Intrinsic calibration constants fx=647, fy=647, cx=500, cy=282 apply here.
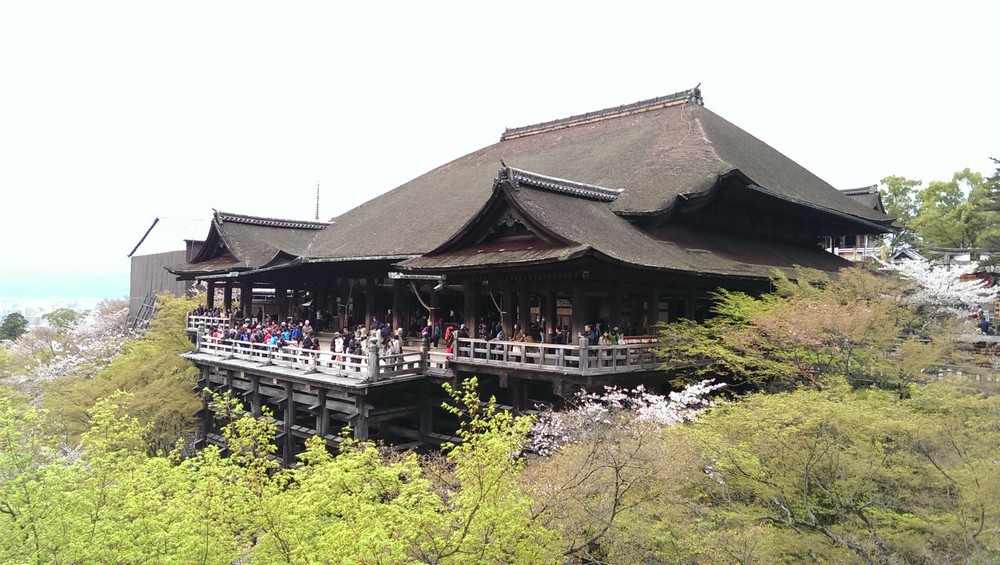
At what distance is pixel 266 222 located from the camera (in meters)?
31.8

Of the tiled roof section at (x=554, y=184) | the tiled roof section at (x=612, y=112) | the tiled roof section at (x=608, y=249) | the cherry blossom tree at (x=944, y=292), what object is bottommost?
the cherry blossom tree at (x=944, y=292)

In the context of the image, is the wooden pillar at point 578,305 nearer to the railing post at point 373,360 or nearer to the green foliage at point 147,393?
the railing post at point 373,360

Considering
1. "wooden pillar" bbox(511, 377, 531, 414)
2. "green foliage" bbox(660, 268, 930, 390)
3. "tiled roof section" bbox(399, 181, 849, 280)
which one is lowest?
"wooden pillar" bbox(511, 377, 531, 414)

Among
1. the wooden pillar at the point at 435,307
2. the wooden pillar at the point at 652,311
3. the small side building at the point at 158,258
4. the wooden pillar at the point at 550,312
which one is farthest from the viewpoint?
the small side building at the point at 158,258

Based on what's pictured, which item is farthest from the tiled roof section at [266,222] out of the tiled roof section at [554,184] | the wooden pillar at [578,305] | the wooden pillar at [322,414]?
the wooden pillar at [578,305]

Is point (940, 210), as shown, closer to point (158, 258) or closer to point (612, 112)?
point (612, 112)

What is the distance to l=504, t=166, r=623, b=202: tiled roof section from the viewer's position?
55.3 feet

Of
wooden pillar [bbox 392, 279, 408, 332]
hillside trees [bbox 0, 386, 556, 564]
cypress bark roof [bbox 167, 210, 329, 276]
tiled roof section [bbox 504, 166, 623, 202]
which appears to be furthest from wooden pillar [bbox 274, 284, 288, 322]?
hillside trees [bbox 0, 386, 556, 564]

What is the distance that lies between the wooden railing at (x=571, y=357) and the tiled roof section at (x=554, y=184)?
4.30 m

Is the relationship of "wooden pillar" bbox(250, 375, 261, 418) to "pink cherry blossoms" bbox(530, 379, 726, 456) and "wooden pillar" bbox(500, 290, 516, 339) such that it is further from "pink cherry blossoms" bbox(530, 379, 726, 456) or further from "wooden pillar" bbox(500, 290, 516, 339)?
"pink cherry blossoms" bbox(530, 379, 726, 456)

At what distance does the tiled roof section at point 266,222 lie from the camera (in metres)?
30.2

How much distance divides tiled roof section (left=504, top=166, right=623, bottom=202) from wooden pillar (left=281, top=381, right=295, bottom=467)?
390 inches

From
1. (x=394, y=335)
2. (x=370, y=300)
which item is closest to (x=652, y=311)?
(x=394, y=335)

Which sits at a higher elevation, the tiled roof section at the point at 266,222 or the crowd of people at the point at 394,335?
the tiled roof section at the point at 266,222
